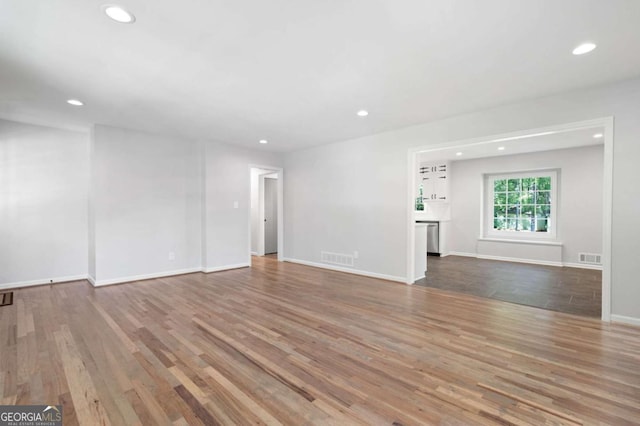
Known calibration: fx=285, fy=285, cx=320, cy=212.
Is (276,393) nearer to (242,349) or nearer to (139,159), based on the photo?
(242,349)

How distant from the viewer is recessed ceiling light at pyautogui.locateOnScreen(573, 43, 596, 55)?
227 centimetres

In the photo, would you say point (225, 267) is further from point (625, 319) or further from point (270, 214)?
point (625, 319)

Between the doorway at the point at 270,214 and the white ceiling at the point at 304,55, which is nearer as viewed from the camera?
the white ceiling at the point at 304,55

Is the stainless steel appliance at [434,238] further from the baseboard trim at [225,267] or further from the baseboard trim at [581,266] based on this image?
the baseboard trim at [225,267]

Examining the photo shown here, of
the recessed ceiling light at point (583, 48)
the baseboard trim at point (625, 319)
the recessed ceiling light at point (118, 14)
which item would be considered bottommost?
the baseboard trim at point (625, 319)

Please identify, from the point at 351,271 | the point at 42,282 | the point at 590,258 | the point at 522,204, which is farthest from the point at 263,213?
the point at 590,258

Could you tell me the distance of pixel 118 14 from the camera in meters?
1.90

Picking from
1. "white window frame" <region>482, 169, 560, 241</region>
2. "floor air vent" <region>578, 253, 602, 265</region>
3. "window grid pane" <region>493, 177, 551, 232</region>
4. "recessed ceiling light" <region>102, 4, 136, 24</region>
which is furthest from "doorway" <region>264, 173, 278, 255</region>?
"floor air vent" <region>578, 253, 602, 265</region>

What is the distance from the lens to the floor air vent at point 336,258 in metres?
5.43

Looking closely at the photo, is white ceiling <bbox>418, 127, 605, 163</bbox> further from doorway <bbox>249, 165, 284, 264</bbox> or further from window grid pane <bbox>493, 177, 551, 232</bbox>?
doorway <bbox>249, 165, 284, 264</bbox>

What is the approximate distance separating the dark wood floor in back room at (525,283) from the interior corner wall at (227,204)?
3.55 m

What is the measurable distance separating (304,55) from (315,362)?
2512 mm

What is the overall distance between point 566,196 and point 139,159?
8517 mm

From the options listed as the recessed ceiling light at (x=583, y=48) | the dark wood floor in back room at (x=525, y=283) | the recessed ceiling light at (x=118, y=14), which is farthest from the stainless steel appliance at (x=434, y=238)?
the recessed ceiling light at (x=118, y=14)
